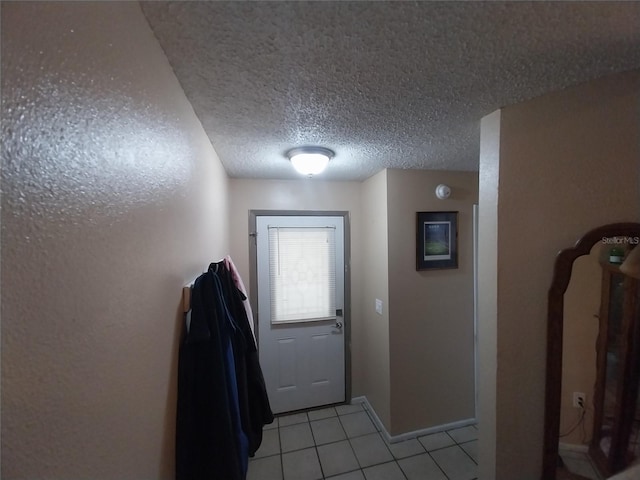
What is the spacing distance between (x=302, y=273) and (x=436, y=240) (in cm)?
125

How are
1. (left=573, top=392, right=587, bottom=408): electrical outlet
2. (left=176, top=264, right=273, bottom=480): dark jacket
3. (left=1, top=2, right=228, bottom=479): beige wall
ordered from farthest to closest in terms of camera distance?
(left=573, top=392, right=587, bottom=408): electrical outlet < (left=176, top=264, right=273, bottom=480): dark jacket < (left=1, top=2, right=228, bottom=479): beige wall

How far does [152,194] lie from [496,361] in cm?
149

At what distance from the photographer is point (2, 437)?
0.95 ft

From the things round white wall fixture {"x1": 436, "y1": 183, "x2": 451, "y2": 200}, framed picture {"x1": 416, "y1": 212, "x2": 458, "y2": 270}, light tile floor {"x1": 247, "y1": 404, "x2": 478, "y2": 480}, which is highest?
round white wall fixture {"x1": 436, "y1": 183, "x2": 451, "y2": 200}

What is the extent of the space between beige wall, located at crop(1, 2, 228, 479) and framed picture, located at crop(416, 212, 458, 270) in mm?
1867

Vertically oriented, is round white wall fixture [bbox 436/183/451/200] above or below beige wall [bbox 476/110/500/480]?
above

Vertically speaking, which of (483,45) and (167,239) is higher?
(483,45)

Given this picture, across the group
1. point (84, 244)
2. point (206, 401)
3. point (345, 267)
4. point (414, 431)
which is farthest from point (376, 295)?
point (84, 244)

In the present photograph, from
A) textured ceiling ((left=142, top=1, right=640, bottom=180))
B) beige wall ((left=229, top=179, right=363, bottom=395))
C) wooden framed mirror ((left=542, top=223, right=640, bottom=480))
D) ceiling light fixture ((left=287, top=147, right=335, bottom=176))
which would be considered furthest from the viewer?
beige wall ((left=229, top=179, right=363, bottom=395))

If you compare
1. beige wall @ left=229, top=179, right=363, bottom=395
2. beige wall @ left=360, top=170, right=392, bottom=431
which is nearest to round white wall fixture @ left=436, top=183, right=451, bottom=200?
beige wall @ left=360, top=170, right=392, bottom=431

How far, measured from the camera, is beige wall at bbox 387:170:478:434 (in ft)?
6.79

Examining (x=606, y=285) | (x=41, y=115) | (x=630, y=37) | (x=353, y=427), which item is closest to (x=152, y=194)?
(x=41, y=115)

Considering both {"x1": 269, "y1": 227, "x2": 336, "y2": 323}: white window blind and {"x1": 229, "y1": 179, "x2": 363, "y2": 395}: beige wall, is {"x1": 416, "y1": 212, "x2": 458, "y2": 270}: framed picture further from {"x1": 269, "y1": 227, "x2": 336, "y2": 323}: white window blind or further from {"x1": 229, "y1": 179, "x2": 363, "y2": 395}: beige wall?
{"x1": 269, "y1": 227, "x2": 336, "y2": 323}: white window blind

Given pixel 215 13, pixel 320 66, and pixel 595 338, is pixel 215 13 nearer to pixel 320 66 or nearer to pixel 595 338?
pixel 320 66
